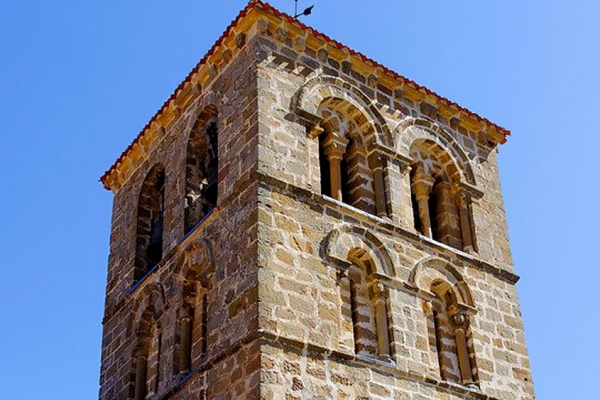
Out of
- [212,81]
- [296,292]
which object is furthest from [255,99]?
[296,292]

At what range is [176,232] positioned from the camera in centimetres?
1540

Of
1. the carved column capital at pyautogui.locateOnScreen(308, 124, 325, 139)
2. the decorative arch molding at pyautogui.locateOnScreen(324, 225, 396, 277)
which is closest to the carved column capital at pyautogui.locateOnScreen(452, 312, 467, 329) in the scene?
the decorative arch molding at pyautogui.locateOnScreen(324, 225, 396, 277)

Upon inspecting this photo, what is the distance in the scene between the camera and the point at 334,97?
15406 millimetres

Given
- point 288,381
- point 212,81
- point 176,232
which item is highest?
point 212,81

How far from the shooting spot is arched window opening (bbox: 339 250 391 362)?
13391 mm

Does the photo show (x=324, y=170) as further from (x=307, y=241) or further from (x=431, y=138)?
(x=431, y=138)

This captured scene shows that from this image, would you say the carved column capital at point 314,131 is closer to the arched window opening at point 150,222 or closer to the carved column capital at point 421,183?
the carved column capital at point 421,183

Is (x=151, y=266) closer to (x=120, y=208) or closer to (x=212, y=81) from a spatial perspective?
(x=120, y=208)

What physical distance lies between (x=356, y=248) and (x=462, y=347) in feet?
6.75

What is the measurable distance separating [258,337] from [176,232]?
360 centimetres

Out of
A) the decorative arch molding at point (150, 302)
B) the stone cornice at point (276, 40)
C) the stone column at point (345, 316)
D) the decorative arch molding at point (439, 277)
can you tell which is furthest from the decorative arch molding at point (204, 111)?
the decorative arch molding at point (439, 277)

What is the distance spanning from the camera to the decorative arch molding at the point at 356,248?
13711mm

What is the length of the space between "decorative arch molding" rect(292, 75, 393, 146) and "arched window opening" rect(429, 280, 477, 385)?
247cm

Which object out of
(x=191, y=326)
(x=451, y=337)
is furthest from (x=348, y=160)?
(x=191, y=326)
